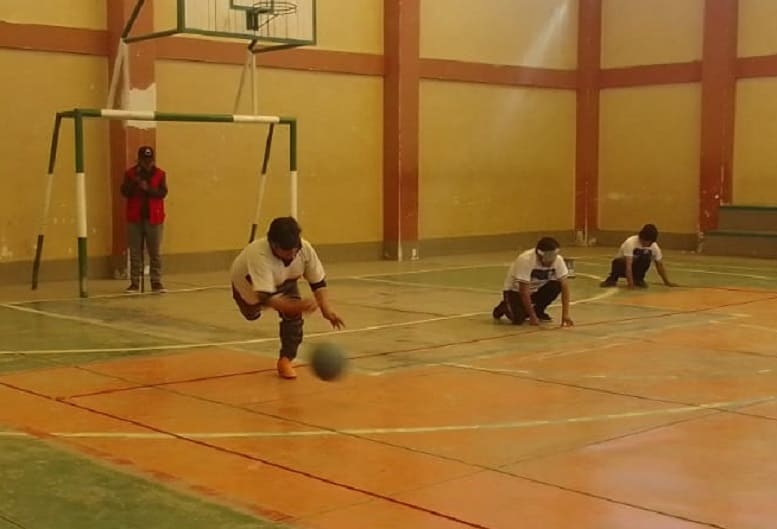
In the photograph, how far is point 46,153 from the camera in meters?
16.0

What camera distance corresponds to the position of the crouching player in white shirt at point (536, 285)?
11188 mm

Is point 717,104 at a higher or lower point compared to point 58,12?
lower

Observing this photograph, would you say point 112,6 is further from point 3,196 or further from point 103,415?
point 103,415

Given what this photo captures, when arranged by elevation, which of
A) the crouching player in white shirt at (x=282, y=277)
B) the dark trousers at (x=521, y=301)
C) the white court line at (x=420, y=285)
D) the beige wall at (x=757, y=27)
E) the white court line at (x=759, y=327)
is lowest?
the white court line at (x=759, y=327)

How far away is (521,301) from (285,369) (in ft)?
11.6

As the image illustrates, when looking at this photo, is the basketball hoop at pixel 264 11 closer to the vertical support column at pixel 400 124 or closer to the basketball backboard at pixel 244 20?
the basketball backboard at pixel 244 20

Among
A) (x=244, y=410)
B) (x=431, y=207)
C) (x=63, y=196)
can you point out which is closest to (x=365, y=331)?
(x=244, y=410)

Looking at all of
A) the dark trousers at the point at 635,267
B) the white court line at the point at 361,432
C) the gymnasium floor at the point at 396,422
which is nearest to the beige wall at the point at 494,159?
the dark trousers at the point at 635,267

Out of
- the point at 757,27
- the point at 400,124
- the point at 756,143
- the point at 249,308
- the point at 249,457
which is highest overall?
the point at 757,27

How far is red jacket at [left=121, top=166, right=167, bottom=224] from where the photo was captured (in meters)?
14.8

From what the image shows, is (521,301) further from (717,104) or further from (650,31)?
Result: (650,31)

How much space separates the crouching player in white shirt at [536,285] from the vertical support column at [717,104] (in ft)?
36.7

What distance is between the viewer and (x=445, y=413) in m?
7.46

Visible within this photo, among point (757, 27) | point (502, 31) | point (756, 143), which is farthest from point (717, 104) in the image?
point (502, 31)
